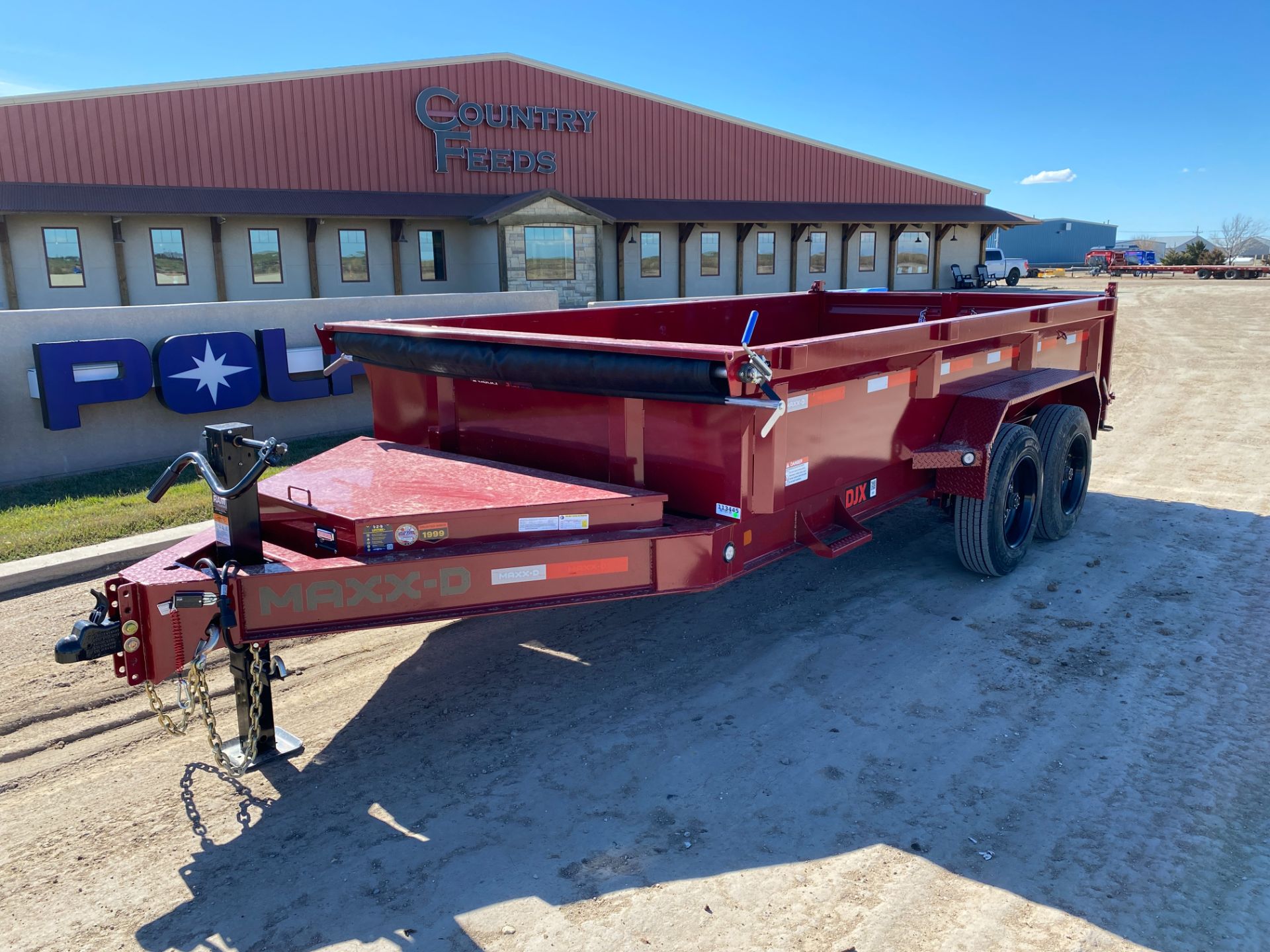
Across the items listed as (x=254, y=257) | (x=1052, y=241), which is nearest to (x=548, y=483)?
(x=254, y=257)

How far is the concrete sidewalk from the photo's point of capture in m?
5.89

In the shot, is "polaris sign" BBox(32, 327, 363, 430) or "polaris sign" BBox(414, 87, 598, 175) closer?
"polaris sign" BBox(32, 327, 363, 430)

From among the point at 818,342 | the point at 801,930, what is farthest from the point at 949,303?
the point at 801,930

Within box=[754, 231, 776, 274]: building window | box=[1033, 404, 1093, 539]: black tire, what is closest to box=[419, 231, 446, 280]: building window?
box=[754, 231, 776, 274]: building window

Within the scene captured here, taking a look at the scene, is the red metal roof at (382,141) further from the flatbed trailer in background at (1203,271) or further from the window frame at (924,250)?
the flatbed trailer in background at (1203,271)

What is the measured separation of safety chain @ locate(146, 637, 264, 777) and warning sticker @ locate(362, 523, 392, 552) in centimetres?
54

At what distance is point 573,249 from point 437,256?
3156 mm

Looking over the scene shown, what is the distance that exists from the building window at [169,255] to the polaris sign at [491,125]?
226 inches

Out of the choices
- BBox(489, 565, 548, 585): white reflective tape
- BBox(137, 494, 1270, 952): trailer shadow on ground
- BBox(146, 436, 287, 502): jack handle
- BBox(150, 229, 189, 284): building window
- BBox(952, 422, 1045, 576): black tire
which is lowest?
BBox(137, 494, 1270, 952): trailer shadow on ground

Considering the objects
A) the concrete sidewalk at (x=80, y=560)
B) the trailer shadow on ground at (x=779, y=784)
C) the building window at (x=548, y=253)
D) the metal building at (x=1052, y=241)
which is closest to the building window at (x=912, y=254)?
the building window at (x=548, y=253)

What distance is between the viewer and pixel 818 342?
4.17 metres

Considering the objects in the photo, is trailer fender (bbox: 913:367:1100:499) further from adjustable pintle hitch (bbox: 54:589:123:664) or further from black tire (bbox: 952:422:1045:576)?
adjustable pintle hitch (bbox: 54:589:123:664)

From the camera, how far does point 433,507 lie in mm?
3777

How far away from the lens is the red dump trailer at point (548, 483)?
11.3 feet
